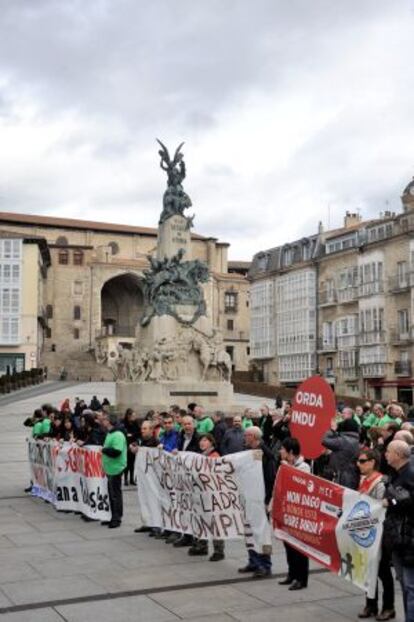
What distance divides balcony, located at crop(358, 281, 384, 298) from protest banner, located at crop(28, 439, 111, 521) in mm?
51634

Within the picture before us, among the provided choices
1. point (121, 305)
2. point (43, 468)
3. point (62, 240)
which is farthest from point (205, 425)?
point (62, 240)

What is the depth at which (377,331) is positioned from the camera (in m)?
64.1

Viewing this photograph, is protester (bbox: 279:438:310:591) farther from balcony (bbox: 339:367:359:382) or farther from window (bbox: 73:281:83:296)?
window (bbox: 73:281:83:296)

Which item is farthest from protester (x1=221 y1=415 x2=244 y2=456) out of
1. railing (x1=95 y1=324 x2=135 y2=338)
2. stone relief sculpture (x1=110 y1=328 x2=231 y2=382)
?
railing (x1=95 y1=324 x2=135 y2=338)

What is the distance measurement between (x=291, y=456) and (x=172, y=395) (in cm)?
2513

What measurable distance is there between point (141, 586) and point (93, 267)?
84942mm

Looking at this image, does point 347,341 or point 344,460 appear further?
point 347,341

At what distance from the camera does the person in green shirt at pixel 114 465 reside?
12031 mm

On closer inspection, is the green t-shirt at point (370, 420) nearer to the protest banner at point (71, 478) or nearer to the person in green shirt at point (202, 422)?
the person in green shirt at point (202, 422)

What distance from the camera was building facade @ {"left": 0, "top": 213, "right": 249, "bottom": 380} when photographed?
91938 mm

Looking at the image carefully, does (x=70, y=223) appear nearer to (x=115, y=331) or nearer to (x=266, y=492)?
(x=115, y=331)

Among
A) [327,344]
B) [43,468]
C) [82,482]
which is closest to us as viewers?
[82,482]

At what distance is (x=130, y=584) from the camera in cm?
872

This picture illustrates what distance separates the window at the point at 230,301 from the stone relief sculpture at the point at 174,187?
6418cm
